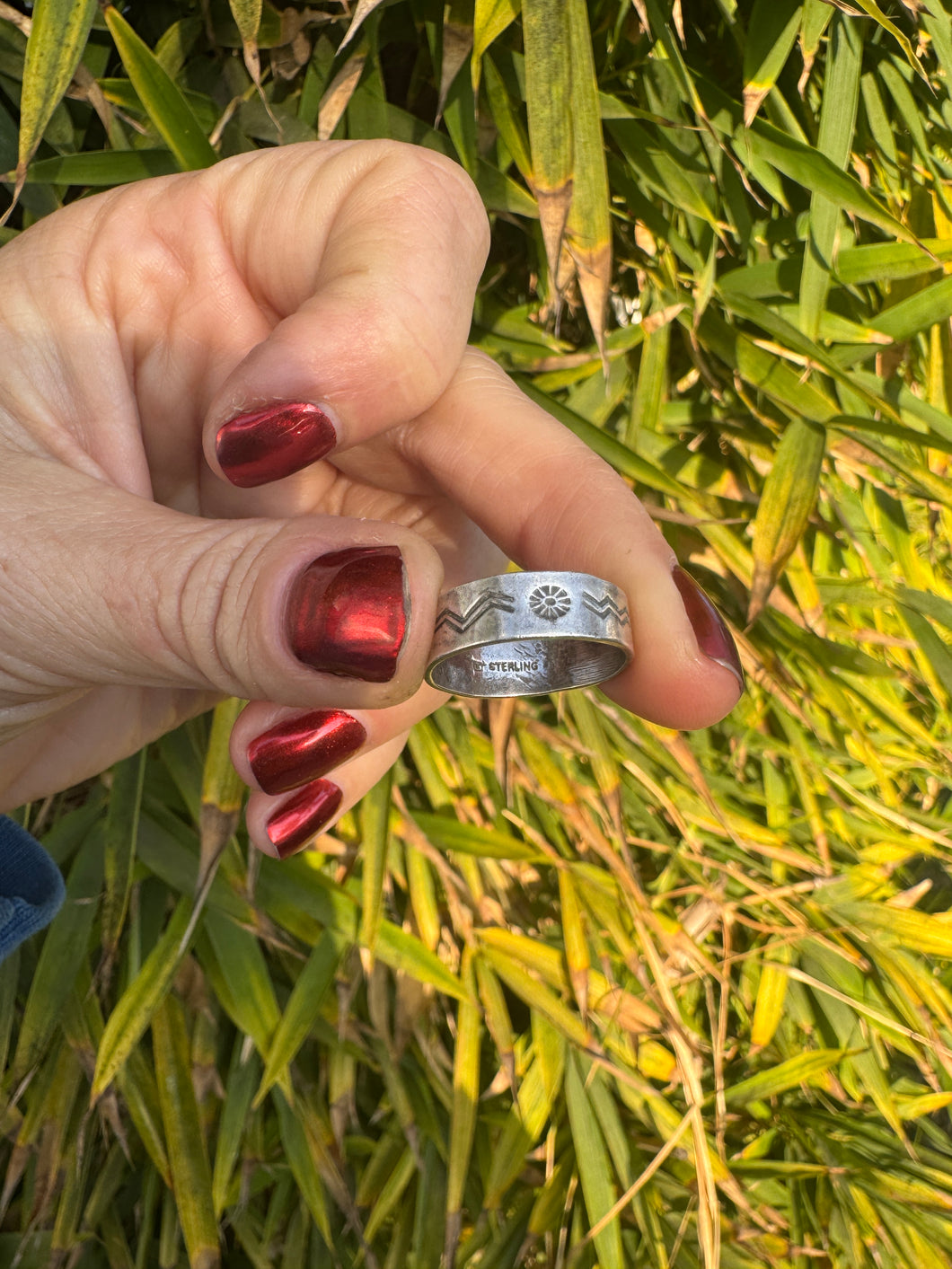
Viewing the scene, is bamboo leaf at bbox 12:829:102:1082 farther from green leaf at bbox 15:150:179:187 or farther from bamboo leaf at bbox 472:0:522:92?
bamboo leaf at bbox 472:0:522:92

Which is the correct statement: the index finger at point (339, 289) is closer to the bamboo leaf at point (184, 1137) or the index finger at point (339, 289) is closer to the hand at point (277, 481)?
the hand at point (277, 481)

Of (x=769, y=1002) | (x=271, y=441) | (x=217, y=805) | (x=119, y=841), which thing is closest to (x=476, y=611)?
(x=271, y=441)

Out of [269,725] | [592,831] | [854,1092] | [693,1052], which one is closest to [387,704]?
[269,725]

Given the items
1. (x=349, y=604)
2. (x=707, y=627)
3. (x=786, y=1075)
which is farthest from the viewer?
(x=786, y=1075)

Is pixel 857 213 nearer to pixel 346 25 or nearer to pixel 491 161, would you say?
pixel 491 161

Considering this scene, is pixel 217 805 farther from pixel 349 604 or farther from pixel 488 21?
pixel 488 21

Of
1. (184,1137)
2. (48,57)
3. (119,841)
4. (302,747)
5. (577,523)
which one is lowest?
(184,1137)
